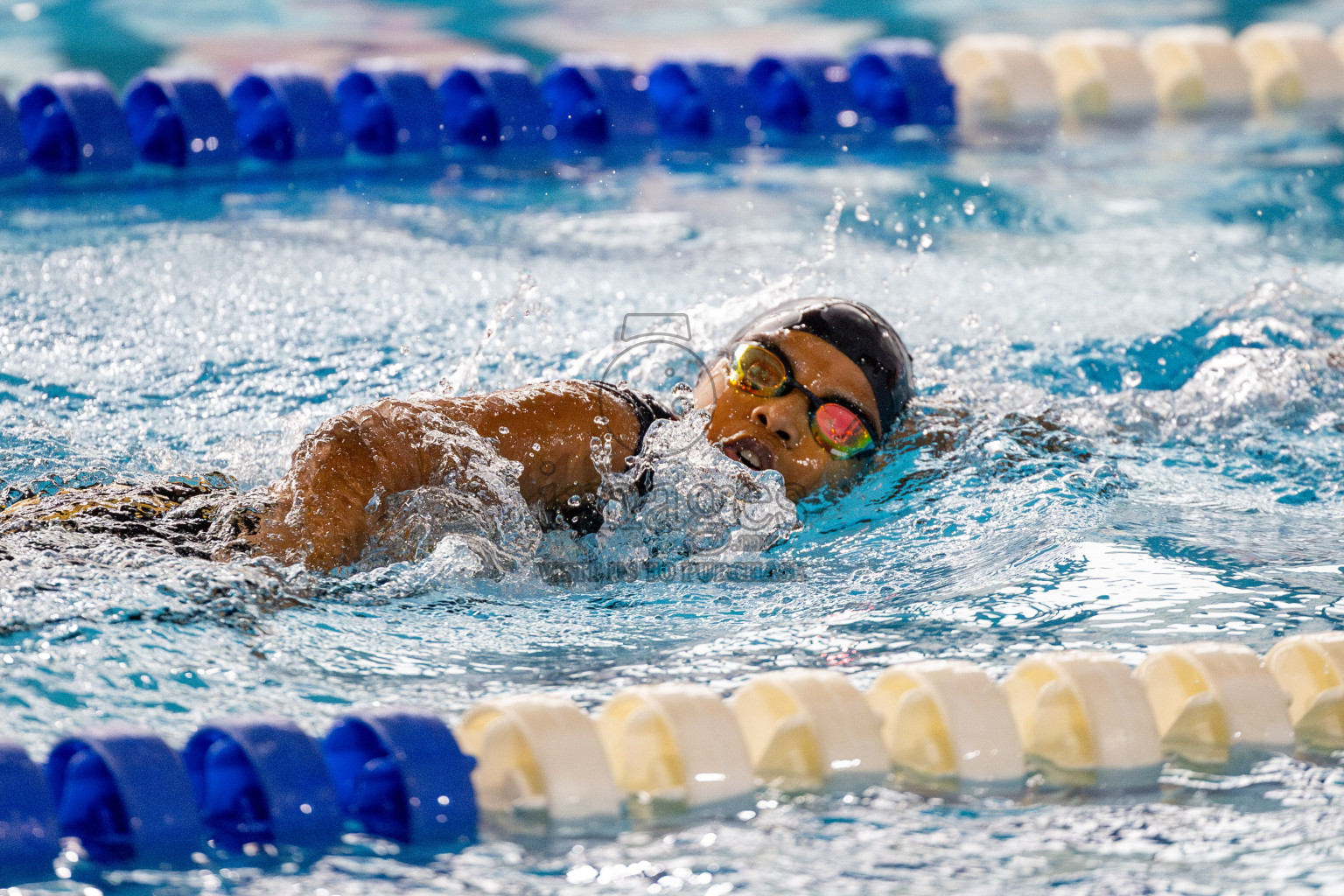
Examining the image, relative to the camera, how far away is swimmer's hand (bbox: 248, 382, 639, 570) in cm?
207

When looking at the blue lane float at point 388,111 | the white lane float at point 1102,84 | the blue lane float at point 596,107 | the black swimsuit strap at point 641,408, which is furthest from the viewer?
the white lane float at point 1102,84

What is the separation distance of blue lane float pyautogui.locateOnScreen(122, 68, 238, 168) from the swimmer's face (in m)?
3.02

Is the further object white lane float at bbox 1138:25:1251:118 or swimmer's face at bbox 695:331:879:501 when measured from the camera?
white lane float at bbox 1138:25:1251:118

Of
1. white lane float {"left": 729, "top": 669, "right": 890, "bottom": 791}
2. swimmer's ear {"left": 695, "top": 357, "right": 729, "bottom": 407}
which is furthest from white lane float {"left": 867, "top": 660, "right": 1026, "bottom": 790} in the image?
swimmer's ear {"left": 695, "top": 357, "right": 729, "bottom": 407}

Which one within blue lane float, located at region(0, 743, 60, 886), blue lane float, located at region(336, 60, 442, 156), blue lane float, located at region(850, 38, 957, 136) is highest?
blue lane float, located at region(850, 38, 957, 136)

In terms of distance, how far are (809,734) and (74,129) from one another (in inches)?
157

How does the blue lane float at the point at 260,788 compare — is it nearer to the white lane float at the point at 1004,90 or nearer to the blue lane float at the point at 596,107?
the blue lane float at the point at 596,107

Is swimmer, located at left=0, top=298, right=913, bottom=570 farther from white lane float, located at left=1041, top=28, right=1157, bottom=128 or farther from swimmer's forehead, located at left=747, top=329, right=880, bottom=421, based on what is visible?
white lane float, located at left=1041, top=28, right=1157, bottom=128

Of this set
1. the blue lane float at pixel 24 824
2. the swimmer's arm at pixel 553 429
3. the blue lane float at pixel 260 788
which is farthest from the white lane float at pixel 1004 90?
the blue lane float at pixel 24 824

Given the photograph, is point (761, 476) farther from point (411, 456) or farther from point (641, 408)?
point (411, 456)

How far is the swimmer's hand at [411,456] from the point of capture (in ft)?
6.78

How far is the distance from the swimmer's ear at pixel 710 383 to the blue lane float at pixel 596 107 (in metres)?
2.90

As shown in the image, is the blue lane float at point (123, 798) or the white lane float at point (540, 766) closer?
the blue lane float at point (123, 798)

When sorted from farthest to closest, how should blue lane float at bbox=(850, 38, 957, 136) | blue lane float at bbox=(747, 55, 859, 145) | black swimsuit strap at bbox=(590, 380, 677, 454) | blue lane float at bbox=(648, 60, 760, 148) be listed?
blue lane float at bbox=(850, 38, 957, 136)
blue lane float at bbox=(747, 55, 859, 145)
blue lane float at bbox=(648, 60, 760, 148)
black swimsuit strap at bbox=(590, 380, 677, 454)
